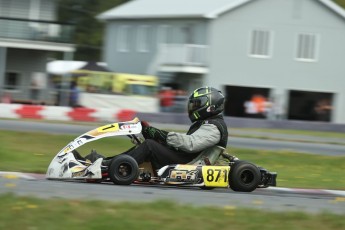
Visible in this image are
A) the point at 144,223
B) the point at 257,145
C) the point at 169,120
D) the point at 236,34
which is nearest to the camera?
the point at 144,223

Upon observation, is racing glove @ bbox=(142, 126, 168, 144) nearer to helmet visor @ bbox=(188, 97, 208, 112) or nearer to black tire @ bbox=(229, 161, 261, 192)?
helmet visor @ bbox=(188, 97, 208, 112)

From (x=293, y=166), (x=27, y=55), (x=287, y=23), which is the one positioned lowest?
(x=293, y=166)

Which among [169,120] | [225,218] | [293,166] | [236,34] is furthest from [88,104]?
[225,218]

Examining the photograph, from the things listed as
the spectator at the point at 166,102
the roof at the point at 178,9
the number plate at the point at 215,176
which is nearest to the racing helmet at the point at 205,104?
the number plate at the point at 215,176

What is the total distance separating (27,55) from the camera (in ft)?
121

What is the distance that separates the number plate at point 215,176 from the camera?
10.2 metres

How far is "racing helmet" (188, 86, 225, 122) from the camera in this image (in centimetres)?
1041

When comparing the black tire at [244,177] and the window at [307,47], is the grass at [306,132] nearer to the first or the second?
the window at [307,47]

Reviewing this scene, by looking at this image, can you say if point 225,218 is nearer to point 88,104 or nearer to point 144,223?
point 144,223

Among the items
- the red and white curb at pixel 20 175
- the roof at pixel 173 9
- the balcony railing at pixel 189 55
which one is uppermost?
the roof at pixel 173 9

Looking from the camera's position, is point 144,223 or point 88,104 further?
point 88,104

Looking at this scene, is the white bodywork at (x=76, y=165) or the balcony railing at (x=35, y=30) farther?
the balcony railing at (x=35, y=30)

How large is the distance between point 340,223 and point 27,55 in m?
31.0

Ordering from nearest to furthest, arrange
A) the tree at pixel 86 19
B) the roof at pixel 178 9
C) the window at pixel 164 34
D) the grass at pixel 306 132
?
the grass at pixel 306 132
the roof at pixel 178 9
the window at pixel 164 34
the tree at pixel 86 19
